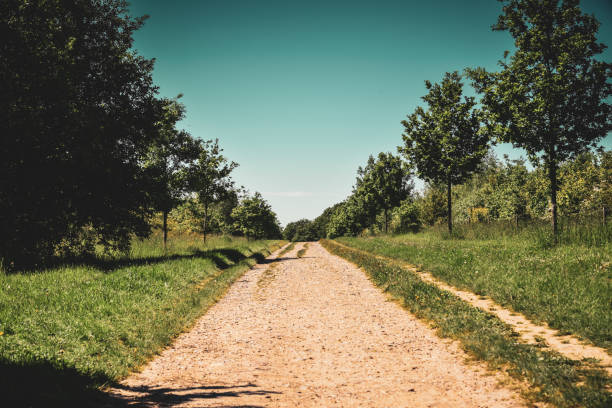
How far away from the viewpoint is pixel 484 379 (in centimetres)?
461

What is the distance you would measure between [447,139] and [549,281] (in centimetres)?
1804

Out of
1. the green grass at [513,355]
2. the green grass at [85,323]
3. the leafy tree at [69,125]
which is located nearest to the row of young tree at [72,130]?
the leafy tree at [69,125]

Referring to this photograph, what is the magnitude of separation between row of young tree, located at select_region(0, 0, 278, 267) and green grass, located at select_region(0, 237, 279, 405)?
2672 millimetres

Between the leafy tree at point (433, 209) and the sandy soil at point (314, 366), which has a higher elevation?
the leafy tree at point (433, 209)

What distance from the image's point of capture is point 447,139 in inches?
980

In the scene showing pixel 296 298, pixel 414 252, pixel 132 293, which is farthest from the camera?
pixel 414 252

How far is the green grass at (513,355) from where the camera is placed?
3.85 metres

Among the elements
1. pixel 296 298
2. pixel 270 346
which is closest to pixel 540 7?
pixel 296 298

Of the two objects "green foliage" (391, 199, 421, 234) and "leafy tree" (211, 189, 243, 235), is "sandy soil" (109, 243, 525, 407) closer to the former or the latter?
"leafy tree" (211, 189, 243, 235)

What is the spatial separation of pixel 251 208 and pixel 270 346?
1911 inches

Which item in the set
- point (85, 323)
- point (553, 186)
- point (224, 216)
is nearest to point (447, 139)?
point (553, 186)

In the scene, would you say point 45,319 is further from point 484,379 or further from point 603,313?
point 603,313

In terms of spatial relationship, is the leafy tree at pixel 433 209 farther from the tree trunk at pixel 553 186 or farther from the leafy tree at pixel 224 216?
the tree trunk at pixel 553 186

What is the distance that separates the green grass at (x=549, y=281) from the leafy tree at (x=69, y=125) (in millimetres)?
13915
